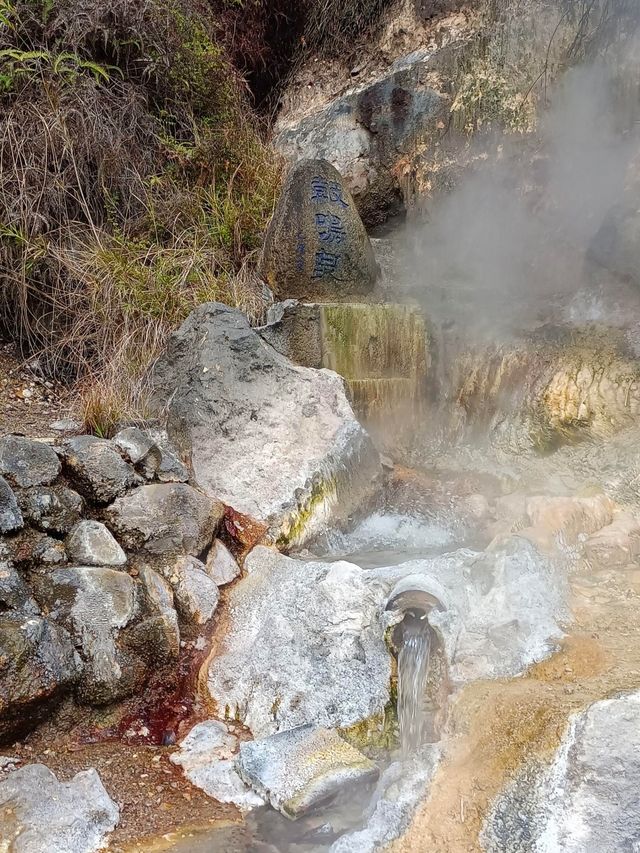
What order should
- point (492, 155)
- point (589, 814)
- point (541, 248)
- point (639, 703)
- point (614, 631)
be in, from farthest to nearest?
point (492, 155) < point (541, 248) < point (614, 631) < point (639, 703) < point (589, 814)

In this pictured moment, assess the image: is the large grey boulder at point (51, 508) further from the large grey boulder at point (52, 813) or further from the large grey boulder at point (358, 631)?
the large grey boulder at point (52, 813)

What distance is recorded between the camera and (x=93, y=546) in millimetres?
2447

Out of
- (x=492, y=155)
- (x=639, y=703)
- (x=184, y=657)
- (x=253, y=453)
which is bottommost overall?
(x=184, y=657)

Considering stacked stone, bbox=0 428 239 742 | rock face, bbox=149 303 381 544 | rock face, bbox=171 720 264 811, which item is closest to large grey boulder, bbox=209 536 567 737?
rock face, bbox=171 720 264 811

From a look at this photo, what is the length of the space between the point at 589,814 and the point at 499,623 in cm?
78

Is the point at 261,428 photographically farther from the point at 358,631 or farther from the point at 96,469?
the point at 358,631

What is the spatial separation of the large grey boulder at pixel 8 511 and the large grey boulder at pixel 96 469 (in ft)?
1.17

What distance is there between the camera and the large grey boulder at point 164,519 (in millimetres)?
2629

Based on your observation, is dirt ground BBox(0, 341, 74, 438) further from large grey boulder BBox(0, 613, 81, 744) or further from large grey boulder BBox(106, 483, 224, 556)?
large grey boulder BBox(0, 613, 81, 744)

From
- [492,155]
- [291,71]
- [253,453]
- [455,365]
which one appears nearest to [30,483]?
[253,453]

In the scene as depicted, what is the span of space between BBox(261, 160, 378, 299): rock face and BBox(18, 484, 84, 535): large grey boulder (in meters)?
2.47

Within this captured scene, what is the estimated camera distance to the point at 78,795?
1.72 metres

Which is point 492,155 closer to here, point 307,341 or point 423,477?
point 307,341

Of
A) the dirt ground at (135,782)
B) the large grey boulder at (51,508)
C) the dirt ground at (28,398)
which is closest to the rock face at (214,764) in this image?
the dirt ground at (135,782)
